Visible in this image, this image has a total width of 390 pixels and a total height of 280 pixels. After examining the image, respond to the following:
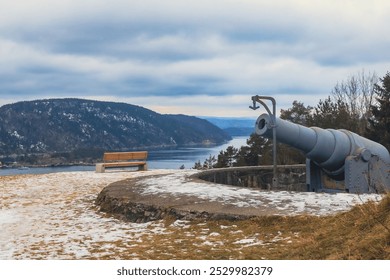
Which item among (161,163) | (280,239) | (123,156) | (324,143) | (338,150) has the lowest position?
(161,163)

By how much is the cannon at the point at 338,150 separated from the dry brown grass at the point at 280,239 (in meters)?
4.46

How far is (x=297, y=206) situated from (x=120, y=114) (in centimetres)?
18323

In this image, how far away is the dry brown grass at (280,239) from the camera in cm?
477

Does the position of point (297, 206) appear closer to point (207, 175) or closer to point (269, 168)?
point (207, 175)

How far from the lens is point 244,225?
7.02m

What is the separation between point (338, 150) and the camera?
11.9 m

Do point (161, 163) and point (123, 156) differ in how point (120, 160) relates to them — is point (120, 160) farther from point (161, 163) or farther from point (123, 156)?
point (161, 163)

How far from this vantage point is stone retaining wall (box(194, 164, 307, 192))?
45.8ft

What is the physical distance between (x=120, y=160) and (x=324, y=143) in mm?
9564

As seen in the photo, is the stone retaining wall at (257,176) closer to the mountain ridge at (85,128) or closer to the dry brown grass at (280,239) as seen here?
the dry brown grass at (280,239)

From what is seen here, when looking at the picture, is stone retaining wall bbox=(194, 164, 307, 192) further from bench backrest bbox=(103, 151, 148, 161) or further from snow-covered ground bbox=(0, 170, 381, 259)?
bench backrest bbox=(103, 151, 148, 161)

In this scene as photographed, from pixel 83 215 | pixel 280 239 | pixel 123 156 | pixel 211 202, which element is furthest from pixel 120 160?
pixel 280 239

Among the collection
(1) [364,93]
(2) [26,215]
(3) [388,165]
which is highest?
(1) [364,93]

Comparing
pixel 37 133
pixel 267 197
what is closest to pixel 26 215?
pixel 267 197
